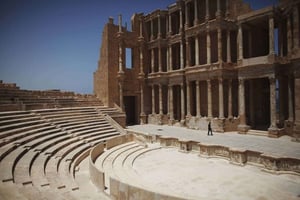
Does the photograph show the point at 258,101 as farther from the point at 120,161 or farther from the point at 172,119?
the point at 120,161

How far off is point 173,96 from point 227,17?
11021 mm

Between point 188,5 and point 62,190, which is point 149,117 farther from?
point 62,190

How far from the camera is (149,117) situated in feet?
95.3

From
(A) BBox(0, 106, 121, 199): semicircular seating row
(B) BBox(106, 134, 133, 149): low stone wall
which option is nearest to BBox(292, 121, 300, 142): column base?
(B) BBox(106, 134, 133, 149): low stone wall

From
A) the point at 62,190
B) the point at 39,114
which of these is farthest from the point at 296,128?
the point at 39,114

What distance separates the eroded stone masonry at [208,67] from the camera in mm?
18672

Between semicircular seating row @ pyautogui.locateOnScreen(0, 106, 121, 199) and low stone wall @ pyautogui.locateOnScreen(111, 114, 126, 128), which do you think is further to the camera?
low stone wall @ pyautogui.locateOnScreen(111, 114, 126, 128)

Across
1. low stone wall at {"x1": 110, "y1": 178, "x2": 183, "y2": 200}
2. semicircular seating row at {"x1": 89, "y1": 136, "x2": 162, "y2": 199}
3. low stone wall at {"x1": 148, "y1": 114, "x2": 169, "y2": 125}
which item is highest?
low stone wall at {"x1": 148, "y1": 114, "x2": 169, "y2": 125}

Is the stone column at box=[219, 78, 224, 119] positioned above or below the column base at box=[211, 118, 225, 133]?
above

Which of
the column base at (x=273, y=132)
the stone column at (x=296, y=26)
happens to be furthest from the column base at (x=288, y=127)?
the stone column at (x=296, y=26)

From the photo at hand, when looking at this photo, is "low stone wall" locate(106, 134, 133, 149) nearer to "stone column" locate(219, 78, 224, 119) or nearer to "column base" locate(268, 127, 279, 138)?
"stone column" locate(219, 78, 224, 119)

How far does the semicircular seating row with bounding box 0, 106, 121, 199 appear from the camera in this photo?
7.07 metres

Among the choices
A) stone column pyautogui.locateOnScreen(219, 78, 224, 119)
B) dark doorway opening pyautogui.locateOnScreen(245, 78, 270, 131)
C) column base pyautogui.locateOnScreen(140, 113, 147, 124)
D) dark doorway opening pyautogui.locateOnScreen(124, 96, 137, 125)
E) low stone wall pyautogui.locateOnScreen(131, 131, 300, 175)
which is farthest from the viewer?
dark doorway opening pyautogui.locateOnScreen(124, 96, 137, 125)

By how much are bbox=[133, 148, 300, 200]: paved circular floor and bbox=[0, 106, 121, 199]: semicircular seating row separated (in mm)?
3353
